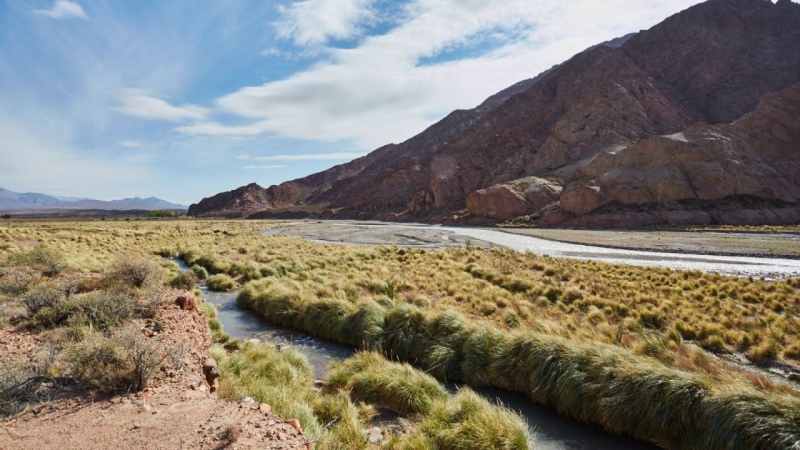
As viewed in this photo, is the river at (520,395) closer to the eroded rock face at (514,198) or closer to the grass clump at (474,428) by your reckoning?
the grass clump at (474,428)

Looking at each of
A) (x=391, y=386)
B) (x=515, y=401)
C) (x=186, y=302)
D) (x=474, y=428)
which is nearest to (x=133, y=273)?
(x=186, y=302)

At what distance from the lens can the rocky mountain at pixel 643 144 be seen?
58594 millimetres

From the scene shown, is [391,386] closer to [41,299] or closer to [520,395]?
[520,395]

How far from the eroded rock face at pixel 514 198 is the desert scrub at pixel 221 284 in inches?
2565

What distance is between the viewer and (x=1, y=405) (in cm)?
480

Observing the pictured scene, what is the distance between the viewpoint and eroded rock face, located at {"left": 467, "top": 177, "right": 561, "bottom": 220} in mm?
76250

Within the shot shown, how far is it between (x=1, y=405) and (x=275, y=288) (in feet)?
31.5

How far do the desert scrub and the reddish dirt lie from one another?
11414mm

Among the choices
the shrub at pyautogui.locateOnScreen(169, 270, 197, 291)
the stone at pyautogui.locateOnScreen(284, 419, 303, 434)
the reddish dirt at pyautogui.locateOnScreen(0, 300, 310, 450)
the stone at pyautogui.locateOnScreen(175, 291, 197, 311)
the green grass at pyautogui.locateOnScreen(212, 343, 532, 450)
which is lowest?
the green grass at pyautogui.locateOnScreen(212, 343, 532, 450)

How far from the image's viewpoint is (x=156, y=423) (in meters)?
4.67

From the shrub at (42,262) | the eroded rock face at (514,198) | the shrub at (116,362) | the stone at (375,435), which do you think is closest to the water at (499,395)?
the stone at (375,435)

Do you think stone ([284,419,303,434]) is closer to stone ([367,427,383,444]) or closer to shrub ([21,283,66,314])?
stone ([367,427,383,444])

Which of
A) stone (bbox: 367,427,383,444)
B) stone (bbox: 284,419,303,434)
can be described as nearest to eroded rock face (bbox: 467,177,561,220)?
stone (bbox: 367,427,383,444)

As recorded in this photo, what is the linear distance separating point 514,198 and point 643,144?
23.9 m
